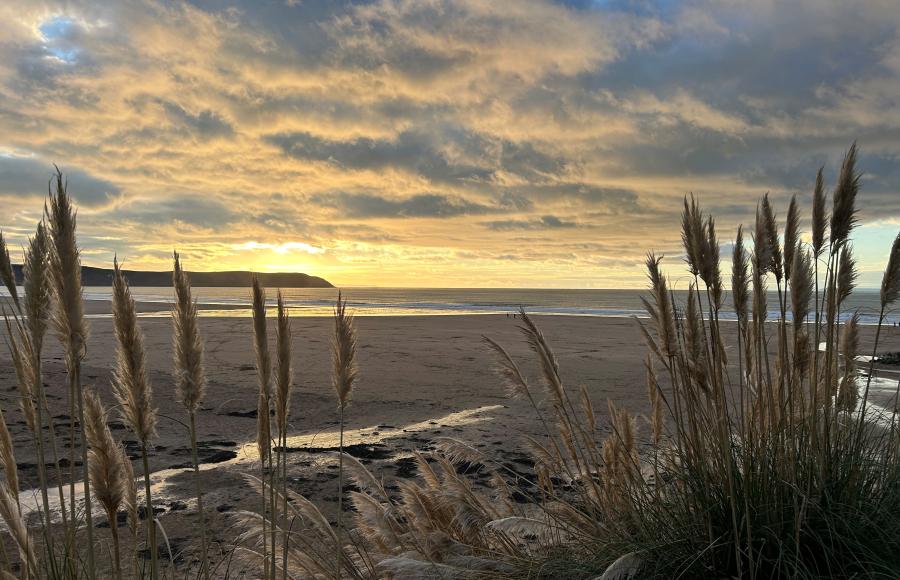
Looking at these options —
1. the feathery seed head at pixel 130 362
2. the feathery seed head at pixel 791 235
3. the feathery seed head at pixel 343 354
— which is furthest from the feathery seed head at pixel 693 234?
the feathery seed head at pixel 130 362

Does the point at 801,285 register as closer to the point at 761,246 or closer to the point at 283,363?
the point at 761,246

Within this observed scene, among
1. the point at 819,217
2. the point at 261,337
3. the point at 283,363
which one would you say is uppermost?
the point at 819,217

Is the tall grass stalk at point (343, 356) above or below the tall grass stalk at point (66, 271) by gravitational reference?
below

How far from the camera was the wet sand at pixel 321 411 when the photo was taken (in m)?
5.44

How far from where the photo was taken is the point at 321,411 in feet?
30.1

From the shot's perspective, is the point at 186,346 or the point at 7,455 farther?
the point at 7,455

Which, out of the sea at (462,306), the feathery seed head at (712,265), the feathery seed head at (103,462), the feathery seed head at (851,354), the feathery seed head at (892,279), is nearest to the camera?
the feathery seed head at (103,462)

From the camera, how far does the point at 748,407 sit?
364 centimetres

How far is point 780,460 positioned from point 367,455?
4.72 meters

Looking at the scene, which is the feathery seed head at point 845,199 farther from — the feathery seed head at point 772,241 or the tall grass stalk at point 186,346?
the tall grass stalk at point 186,346

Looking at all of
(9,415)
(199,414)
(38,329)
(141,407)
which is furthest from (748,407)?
(9,415)

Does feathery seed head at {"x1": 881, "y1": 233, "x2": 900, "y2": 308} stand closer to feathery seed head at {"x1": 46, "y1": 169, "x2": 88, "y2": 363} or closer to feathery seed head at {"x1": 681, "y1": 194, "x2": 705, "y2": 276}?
feathery seed head at {"x1": 681, "y1": 194, "x2": 705, "y2": 276}

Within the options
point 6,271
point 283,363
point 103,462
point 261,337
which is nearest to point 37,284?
point 6,271

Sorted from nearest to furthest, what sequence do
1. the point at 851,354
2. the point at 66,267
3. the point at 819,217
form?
1. the point at 66,267
2. the point at 819,217
3. the point at 851,354
